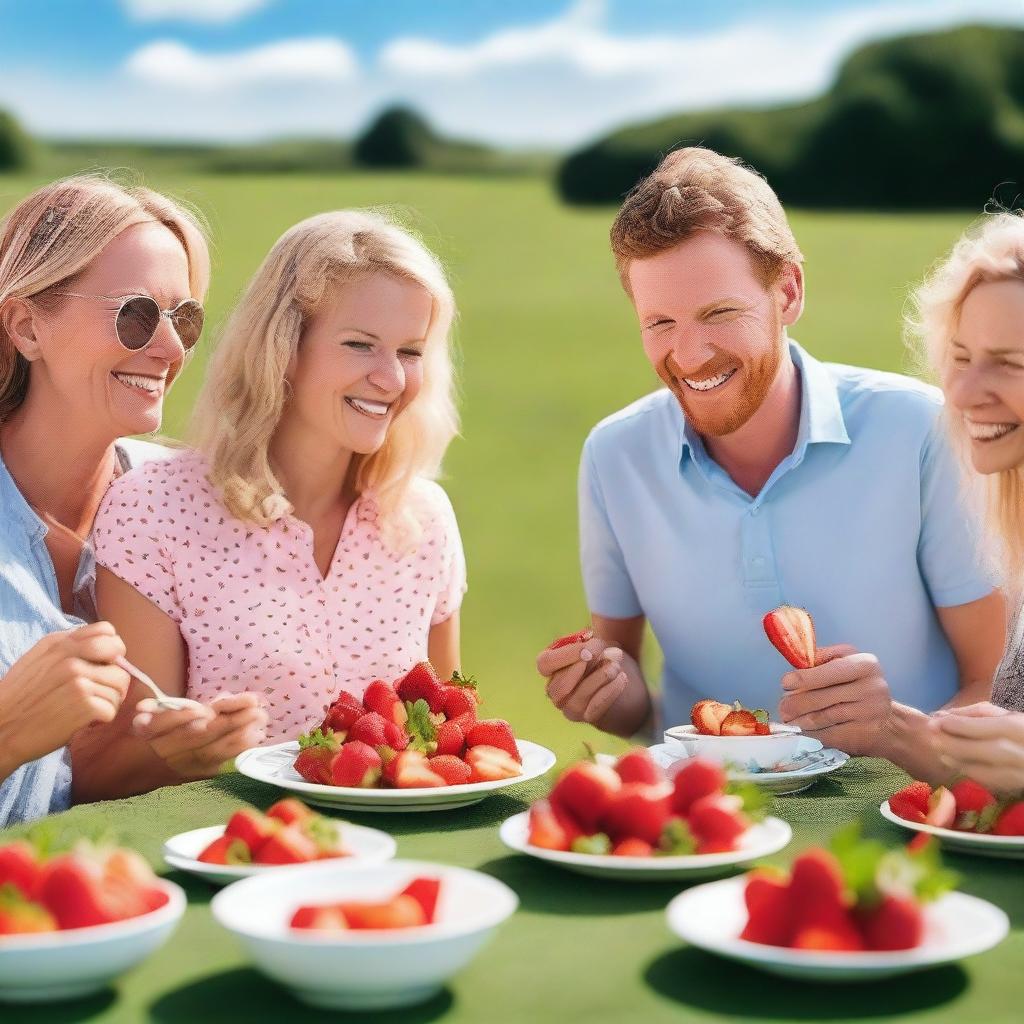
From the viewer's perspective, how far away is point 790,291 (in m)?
3.24

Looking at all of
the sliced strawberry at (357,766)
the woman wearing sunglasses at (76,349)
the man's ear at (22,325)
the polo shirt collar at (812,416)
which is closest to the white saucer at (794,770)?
the sliced strawberry at (357,766)

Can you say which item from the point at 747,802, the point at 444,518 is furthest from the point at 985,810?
the point at 444,518

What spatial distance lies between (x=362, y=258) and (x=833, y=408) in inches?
44.4

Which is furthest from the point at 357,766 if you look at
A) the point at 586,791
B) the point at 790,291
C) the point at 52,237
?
the point at 790,291

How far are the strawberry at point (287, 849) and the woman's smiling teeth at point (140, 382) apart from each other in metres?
1.48

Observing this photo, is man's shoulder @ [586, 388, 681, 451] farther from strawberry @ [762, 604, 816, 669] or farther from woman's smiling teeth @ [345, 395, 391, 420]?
strawberry @ [762, 604, 816, 669]

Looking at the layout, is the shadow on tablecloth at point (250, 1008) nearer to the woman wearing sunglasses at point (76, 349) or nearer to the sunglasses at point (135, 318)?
the woman wearing sunglasses at point (76, 349)

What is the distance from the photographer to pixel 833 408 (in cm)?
320

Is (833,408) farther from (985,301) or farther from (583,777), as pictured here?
(583,777)

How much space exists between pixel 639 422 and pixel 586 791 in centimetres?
179

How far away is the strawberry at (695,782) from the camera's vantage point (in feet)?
5.57

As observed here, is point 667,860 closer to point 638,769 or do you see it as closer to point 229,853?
point 638,769

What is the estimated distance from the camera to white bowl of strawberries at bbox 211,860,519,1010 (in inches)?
50.4

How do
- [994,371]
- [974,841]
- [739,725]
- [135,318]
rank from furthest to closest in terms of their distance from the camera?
[135,318] → [994,371] → [739,725] → [974,841]
